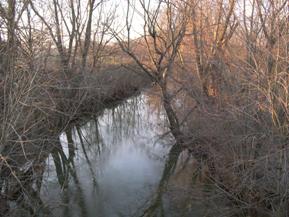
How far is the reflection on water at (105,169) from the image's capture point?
236 inches

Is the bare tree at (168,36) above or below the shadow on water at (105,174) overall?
above

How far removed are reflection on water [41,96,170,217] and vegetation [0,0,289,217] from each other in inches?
16.8

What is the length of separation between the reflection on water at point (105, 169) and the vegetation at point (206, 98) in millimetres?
426

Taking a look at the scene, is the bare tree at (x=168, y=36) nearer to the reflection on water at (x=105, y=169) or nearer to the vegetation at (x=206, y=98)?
the vegetation at (x=206, y=98)

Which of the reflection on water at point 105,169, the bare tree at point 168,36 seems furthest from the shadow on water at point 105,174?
the bare tree at point 168,36

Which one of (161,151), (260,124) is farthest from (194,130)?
(260,124)

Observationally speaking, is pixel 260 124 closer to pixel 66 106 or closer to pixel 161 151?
pixel 161 151

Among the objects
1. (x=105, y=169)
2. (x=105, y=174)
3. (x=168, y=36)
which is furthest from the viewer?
(x=168, y=36)

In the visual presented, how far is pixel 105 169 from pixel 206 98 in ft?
9.44

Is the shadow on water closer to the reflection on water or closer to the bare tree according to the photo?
the reflection on water

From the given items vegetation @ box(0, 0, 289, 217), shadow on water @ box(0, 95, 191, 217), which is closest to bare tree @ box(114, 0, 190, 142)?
vegetation @ box(0, 0, 289, 217)

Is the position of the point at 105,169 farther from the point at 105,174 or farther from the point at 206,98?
the point at 206,98

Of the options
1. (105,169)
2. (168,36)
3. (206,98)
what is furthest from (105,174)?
(168,36)

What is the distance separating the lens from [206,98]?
7.96 meters
